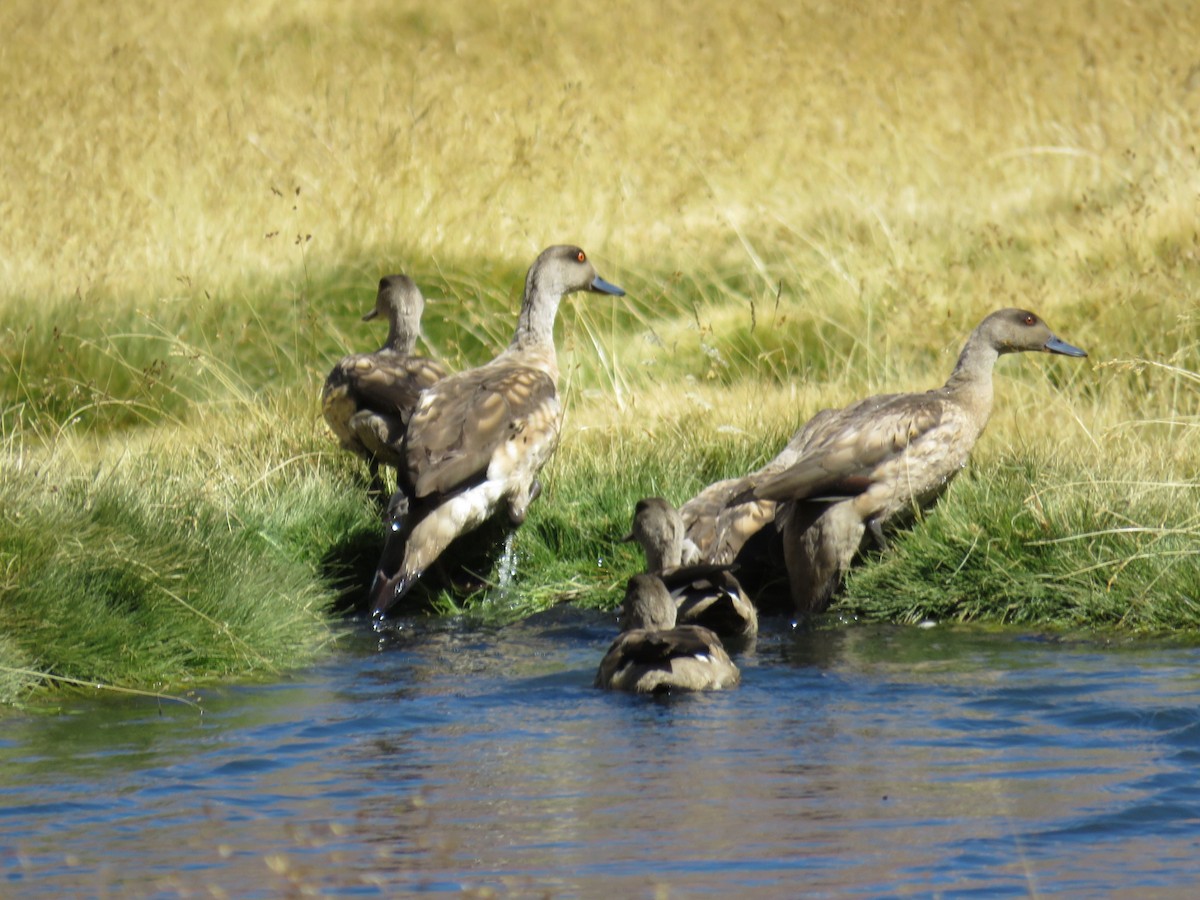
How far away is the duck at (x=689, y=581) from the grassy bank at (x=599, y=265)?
79 centimetres

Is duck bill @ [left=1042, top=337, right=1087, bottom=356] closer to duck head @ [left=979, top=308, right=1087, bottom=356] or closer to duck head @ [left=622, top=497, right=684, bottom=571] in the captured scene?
duck head @ [left=979, top=308, right=1087, bottom=356]

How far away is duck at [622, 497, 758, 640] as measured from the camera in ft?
27.9

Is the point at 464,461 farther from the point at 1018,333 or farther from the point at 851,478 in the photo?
the point at 1018,333

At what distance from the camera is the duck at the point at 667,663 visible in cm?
730

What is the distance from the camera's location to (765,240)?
18000mm

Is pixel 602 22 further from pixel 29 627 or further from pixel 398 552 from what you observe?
pixel 29 627

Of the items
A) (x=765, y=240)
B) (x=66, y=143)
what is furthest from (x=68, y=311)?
(x=765, y=240)

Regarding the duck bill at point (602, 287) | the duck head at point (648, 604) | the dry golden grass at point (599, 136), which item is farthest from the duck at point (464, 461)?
the dry golden grass at point (599, 136)

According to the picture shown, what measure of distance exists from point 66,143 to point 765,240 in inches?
306

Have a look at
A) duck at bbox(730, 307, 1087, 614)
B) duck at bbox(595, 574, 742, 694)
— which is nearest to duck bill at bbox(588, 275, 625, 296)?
duck at bbox(730, 307, 1087, 614)

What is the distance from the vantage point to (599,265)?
1706 centimetres

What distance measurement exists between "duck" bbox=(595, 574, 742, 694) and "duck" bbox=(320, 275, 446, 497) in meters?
3.10

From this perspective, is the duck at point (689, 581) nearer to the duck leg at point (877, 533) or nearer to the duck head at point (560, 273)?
the duck leg at point (877, 533)

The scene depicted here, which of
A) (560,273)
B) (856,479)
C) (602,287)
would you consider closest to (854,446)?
(856,479)
